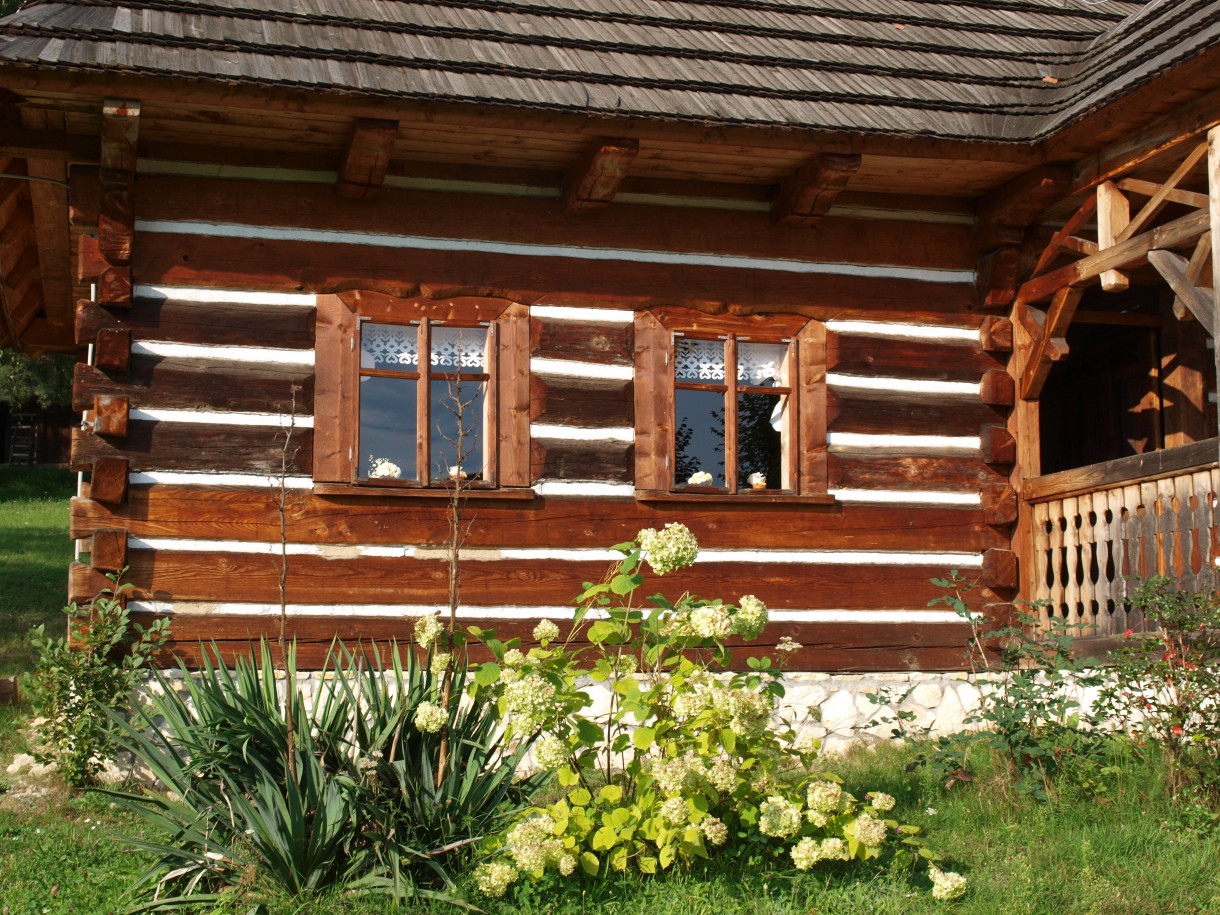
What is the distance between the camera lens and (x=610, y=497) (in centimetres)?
828

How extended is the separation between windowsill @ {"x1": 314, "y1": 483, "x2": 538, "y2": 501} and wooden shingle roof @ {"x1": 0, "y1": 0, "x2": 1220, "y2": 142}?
89.0 inches

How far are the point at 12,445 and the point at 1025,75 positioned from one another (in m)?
25.9

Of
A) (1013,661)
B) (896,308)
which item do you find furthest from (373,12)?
(1013,661)

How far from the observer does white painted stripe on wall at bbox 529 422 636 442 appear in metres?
8.23

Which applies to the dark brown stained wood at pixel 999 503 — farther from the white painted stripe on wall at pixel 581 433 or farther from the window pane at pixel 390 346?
the window pane at pixel 390 346

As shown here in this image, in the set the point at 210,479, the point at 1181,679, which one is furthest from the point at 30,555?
the point at 1181,679

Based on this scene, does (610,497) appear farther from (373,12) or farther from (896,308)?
(373,12)

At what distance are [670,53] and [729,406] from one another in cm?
227

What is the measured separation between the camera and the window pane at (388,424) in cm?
802

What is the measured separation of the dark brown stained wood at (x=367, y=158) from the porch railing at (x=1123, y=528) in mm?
4464

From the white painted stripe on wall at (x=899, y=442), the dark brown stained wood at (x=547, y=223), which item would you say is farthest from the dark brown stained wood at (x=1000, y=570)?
the dark brown stained wood at (x=547, y=223)

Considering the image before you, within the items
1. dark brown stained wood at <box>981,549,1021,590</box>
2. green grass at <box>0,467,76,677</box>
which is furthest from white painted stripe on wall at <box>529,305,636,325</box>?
green grass at <box>0,467,76,677</box>

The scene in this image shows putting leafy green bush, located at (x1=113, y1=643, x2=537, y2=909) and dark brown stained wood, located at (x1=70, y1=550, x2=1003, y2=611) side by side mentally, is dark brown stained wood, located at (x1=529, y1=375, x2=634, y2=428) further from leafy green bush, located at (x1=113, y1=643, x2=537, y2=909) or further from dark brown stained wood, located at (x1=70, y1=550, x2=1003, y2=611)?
leafy green bush, located at (x1=113, y1=643, x2=537, y2=909)

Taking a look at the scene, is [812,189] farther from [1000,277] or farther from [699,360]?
[1000,277]
